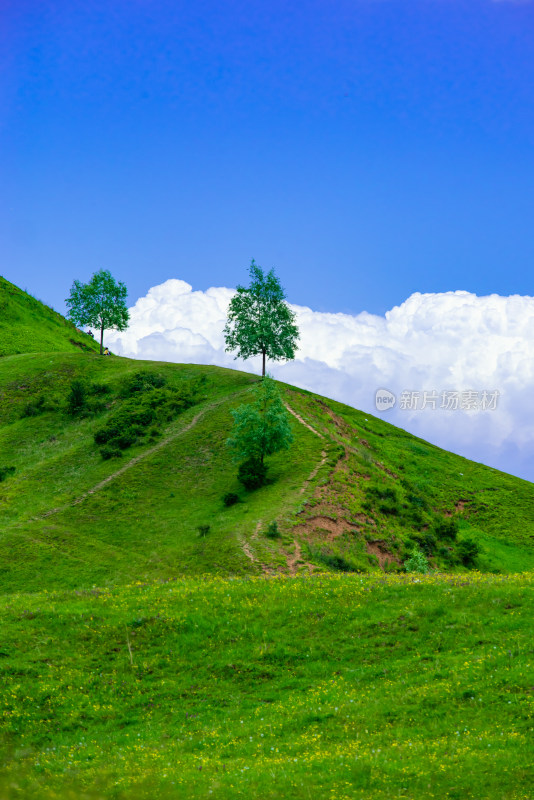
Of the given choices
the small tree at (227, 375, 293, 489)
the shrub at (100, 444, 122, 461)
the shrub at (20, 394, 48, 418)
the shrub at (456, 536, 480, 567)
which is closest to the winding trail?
the small tree at (227, 375, 293, 489)

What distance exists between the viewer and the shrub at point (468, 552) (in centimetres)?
5216

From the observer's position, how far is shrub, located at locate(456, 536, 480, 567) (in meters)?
52.2

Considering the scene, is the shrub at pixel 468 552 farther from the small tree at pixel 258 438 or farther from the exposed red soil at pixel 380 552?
the small tree at pixel 258 438

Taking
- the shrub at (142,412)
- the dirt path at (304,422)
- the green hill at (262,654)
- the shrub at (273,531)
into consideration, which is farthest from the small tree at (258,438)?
the shrub at (142,412)

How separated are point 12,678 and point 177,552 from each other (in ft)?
82.7

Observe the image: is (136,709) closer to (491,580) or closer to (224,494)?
(491,580)

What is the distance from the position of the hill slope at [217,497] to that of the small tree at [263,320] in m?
5.15

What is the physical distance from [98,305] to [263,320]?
127 feet

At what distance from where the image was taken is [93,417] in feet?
256

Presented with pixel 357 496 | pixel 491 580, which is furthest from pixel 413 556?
pixel 491 580

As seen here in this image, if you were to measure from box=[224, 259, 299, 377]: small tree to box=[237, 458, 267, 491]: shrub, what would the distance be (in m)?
28.6

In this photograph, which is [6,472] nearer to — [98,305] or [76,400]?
[76,400]

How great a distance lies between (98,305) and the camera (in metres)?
106

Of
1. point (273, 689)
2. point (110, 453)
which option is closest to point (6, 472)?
point (110, 453)
